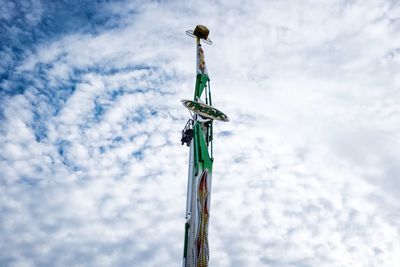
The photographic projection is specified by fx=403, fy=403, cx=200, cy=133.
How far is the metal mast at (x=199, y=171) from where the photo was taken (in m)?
28.9

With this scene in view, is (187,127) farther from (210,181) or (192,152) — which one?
(210,181)

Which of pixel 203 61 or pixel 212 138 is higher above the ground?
pixel 203 61

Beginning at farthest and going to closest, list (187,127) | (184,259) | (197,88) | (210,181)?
(197,88) → (187,127) → (210,181) → (184,259)

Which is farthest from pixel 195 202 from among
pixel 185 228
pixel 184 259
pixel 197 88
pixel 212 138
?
pixel 197 88

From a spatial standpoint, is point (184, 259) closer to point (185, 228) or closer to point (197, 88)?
point (185, 228)

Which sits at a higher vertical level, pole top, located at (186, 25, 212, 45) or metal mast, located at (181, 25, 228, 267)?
pole top, located at (186, 25, 212, 45)

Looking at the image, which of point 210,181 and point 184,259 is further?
point 210,181

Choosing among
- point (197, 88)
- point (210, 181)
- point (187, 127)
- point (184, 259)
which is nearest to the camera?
point (184, 259)

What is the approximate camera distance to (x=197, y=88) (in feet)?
123

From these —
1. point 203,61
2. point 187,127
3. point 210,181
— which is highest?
point 203,61

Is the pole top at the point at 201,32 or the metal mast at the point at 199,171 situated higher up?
the pole top at the point at 201,32

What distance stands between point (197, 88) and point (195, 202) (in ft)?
38.6

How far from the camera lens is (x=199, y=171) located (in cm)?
3181

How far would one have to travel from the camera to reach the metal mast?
28.9 metres
